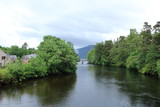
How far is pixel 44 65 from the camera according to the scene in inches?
1176

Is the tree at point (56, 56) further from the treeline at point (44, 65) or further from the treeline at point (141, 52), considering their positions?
the treeline at point (141, 52)

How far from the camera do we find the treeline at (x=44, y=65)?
915 inches

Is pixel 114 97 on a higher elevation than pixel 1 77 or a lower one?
lower

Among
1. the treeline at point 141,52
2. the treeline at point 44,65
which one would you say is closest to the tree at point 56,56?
the treeline at point 44,65

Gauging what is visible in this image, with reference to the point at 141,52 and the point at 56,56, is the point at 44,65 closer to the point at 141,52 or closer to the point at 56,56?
the point at 56,56

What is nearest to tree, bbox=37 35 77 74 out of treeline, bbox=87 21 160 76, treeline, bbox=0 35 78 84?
treeline, bbox=0 35 78 84

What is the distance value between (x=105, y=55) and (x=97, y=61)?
799 centimetres

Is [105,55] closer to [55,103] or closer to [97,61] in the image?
[97,61]

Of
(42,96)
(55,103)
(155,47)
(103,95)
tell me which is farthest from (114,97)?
(155,47)

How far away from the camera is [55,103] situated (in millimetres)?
14250

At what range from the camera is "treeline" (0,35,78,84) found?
23234mm

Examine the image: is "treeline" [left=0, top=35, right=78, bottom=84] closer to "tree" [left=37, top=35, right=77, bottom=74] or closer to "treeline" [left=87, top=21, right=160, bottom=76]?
"tree" [left=37, top=35, right=77, bottom=74]

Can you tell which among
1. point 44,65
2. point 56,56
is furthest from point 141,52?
point 44,65

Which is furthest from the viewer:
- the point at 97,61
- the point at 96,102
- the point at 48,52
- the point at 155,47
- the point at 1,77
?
the point at 97,61
